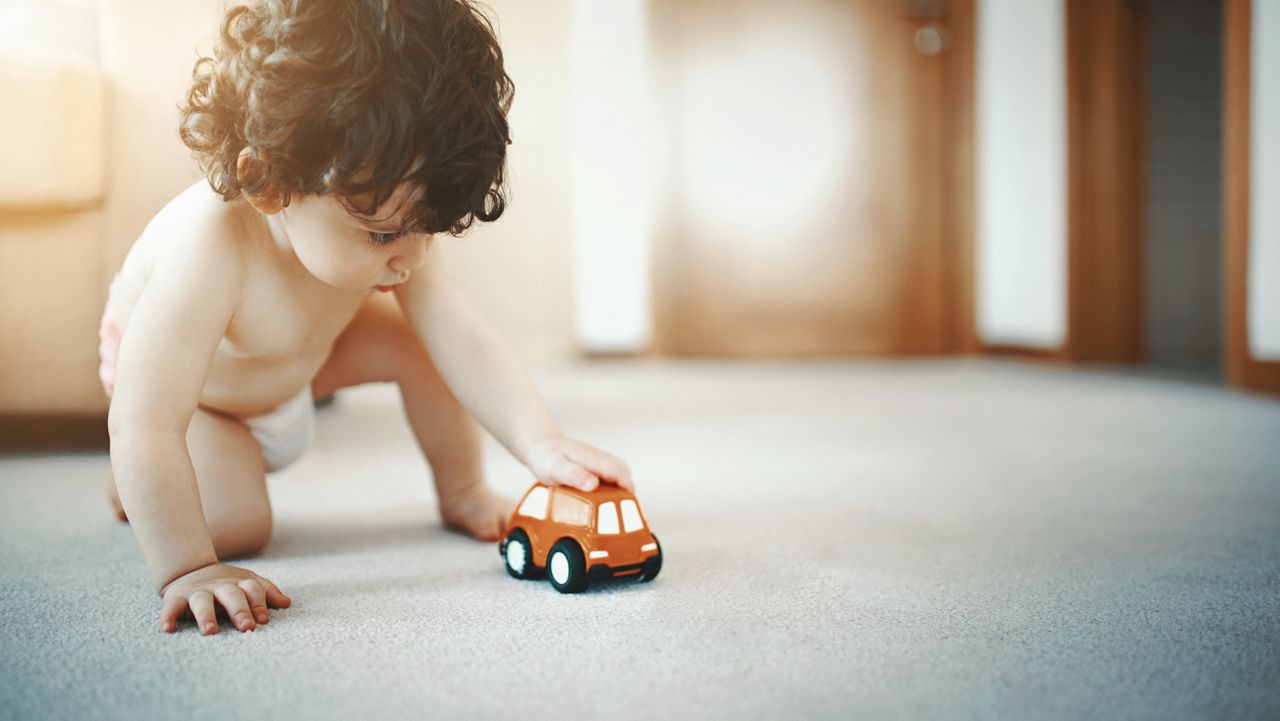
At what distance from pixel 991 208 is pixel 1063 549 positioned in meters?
2.45

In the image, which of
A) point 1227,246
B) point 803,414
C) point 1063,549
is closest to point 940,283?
point 1227,246

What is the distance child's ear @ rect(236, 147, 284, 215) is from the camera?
26.5 inches

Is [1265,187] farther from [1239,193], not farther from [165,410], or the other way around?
[165,410]

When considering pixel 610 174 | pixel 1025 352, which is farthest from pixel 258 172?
pixel 1025 352

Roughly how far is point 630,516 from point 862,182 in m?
2.62

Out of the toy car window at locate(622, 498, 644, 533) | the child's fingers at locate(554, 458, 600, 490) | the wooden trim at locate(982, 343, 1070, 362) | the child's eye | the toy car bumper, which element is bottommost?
the wooden trim at locate(982, 343, 1070, 362)

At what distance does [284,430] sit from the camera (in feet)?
3.12

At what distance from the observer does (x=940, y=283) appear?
10.6ft

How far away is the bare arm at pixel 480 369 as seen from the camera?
0.84 m

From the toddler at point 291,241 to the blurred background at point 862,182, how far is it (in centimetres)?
223

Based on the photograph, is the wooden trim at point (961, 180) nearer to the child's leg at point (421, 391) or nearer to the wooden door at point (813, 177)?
the wooden door at point (813, 177)

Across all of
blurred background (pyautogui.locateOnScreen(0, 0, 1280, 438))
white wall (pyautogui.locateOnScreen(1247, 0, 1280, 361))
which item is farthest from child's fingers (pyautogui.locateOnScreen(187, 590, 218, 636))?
blurred background (pyautogui.locateOnScreen(0, 0, 1280, 438))

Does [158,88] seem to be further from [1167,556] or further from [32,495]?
[1167,556]

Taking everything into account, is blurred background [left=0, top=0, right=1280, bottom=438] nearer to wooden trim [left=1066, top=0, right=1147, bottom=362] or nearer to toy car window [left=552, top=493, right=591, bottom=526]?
wooden trim [left=1066, top=0, right=1147, bottom=362]
